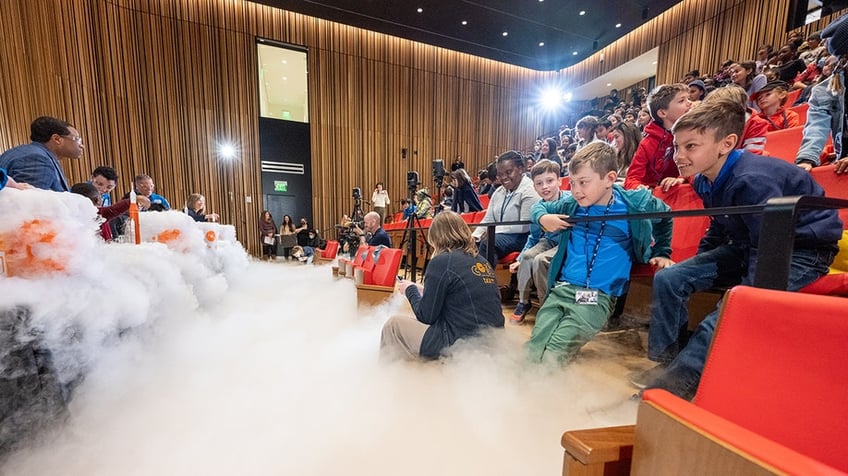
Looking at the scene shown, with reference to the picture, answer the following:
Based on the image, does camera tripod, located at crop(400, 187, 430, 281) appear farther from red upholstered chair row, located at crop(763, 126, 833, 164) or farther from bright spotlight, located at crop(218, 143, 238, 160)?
bright spotlight, located at crop(218, 143, 238, 160)

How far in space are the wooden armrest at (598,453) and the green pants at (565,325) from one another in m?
0.78

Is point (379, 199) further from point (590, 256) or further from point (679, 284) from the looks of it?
point (679, 284)

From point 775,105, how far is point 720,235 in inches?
86.9

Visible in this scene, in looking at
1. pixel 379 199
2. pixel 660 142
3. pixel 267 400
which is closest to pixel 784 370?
pixel 267 400

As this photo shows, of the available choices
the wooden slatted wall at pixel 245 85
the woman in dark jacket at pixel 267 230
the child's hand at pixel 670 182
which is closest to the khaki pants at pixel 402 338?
the child's hand at pixel 670 182

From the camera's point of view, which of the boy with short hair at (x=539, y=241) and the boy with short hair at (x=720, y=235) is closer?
the boy with short hair at (x=720, y=235)

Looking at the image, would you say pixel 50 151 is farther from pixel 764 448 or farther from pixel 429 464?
pixel 764 448

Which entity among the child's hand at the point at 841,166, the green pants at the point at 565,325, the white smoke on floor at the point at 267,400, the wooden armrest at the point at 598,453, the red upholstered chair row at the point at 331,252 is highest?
the child's hand at the point at 841,166

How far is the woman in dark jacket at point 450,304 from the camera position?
1.50m

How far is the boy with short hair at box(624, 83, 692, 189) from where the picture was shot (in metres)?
1.91

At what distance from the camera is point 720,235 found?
1368 mm

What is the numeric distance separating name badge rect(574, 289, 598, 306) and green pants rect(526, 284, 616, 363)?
0.05 ft

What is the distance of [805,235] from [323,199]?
26.0 ft

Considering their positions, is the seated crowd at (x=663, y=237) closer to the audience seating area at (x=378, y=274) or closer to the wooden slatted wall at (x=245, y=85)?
the audience seating area at (x=378, y=274)
